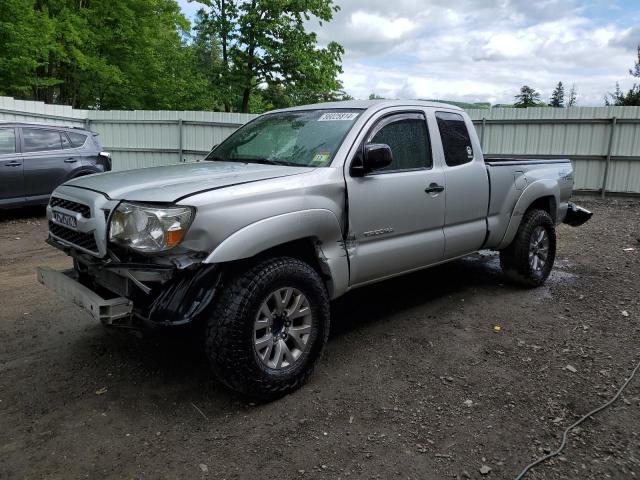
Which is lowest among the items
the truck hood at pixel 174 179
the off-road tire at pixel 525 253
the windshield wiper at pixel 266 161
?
the off-road tire at pixel 525 253


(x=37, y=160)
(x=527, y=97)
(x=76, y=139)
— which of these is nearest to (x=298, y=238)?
(x=37, y=160)

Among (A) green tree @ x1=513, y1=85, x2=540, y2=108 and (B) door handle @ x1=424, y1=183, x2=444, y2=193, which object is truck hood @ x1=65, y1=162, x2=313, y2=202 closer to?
(B) door handle @ x1=424, y1=183, x2=444, y2=193

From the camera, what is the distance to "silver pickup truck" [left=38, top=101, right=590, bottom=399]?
286 cm

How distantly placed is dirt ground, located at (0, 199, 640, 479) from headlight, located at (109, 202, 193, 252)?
1.77ft

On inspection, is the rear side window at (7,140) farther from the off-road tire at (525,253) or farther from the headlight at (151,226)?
the off-road tire at (525,253)

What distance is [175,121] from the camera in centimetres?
1391

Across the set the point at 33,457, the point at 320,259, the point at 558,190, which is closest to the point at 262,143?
the point at 320,259

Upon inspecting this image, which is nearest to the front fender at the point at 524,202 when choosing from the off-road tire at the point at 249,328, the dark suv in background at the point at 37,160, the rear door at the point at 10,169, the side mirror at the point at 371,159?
the side mirror at the point at 371,159

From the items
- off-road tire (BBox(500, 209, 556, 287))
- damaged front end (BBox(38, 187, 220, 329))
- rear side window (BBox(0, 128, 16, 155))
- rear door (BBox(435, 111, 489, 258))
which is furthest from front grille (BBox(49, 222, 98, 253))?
rear side window (BBox(0, 128, 16, 155))

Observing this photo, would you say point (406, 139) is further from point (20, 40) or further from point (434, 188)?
point (20, 40)

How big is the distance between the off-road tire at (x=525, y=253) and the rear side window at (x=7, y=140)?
26.4 ft

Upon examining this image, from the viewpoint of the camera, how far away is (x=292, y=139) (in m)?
4.04

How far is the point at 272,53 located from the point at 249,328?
22.4m

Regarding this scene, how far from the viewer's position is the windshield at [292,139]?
12.3 feet
